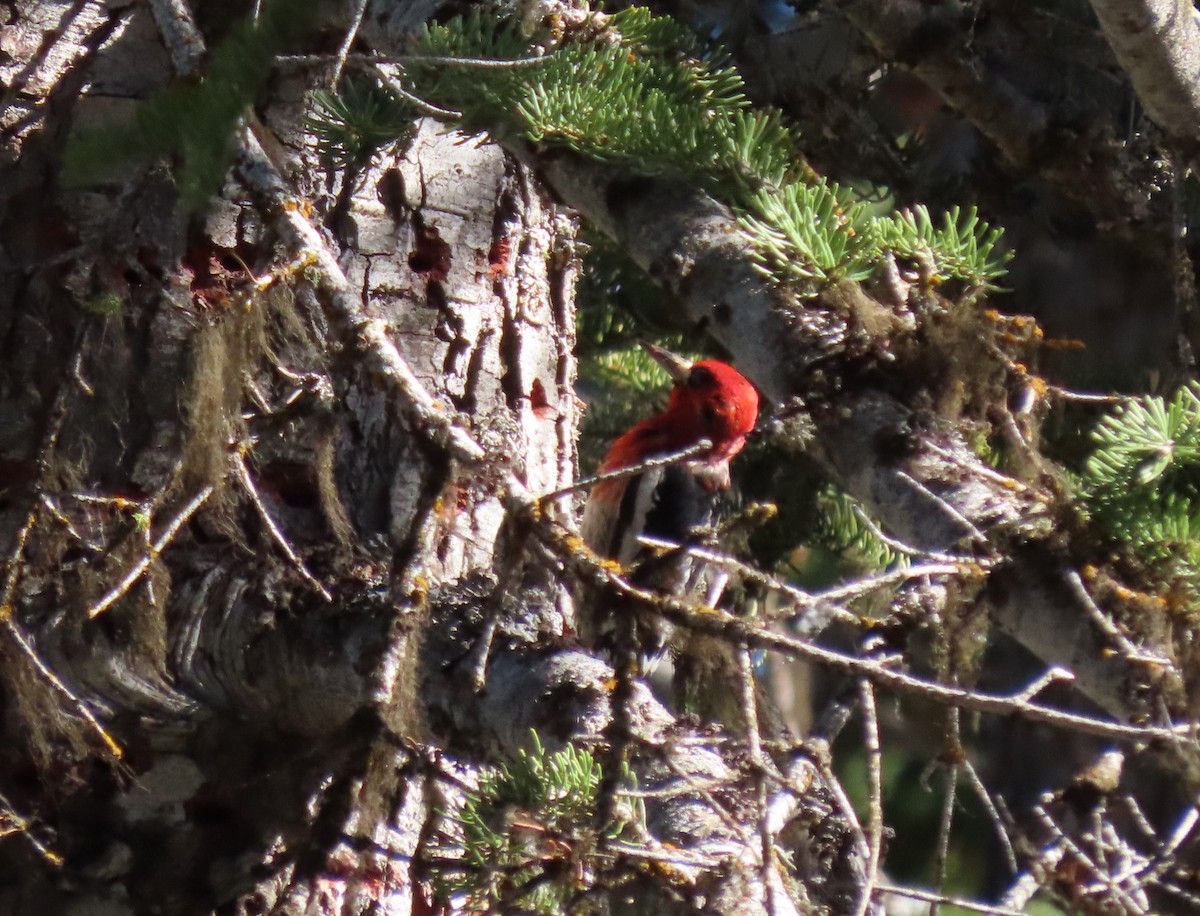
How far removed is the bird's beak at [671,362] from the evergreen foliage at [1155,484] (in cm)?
179

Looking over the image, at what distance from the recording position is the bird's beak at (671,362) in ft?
11.2

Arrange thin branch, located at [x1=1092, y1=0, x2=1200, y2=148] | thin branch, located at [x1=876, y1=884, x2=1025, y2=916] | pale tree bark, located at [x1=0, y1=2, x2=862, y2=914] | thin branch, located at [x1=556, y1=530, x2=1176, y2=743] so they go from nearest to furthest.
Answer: thin branch, located at [x1=556, y1=530, x2=1176, y2=743] < thin branch, located at [x1=876, y1=884, x2=1025, y2=916] < pale tree bark, located at [x1=0, y1=2, x2=862, y2=914] < thin branch, located at [x1=1092, y1=0, x2=1200, y2=148]

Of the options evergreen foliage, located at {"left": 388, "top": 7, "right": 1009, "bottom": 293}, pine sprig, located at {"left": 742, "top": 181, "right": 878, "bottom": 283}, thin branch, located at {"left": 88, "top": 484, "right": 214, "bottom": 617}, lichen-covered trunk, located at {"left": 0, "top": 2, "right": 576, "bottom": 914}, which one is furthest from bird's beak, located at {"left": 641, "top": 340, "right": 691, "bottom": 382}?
thin branch, located at {"left": 88, "top": 484, "right": 214, "bottom": 617}

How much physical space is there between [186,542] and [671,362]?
5.29 ft

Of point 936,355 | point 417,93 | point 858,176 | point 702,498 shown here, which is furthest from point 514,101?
point 702,498

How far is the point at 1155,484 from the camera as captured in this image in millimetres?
1586

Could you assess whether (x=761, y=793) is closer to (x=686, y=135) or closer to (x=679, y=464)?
(x=686, y=135)

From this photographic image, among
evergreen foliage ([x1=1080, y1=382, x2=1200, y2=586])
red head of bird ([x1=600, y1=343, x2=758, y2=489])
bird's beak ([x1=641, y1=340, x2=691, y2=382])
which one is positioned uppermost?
bird's beak ([x1=641, y1=340, x2=691, y2=382])

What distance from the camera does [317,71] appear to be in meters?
2.40

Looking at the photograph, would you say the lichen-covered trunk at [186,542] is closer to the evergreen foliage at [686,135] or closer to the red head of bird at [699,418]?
the evergreen foliage at [686,135]

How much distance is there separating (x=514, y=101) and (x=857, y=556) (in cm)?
188

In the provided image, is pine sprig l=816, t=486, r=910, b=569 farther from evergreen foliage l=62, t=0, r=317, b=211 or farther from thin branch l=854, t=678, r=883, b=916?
evergreen foliage l=62, t=0, r=317, b=211

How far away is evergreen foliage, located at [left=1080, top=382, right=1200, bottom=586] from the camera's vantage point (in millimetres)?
1525

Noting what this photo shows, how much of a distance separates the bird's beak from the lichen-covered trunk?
92 centimetres
